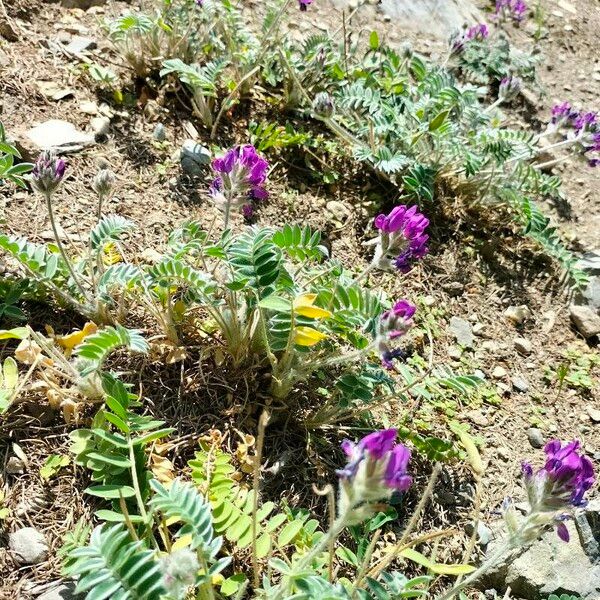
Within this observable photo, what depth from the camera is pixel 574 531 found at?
233 centimetres

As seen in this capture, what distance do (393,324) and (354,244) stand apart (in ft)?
4.35

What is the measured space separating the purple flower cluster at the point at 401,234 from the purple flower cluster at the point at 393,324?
0.94 ft

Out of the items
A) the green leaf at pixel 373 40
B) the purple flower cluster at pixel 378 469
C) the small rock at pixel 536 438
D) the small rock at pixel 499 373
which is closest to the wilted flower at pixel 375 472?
the purple flower cluster at pixel 378 469

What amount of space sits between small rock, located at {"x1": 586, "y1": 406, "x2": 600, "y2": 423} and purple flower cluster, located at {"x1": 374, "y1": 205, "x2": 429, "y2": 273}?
1.23 m

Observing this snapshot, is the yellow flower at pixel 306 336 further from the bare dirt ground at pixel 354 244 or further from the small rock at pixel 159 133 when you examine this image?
the small rock at pixel 159 133

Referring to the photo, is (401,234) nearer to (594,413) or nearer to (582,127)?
(594,413)

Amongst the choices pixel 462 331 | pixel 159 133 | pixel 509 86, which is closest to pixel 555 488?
pixel 462 331

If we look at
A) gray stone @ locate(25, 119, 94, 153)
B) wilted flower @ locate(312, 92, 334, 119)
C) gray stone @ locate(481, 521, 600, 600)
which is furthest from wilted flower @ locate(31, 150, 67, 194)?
gray stone @ locate(481, 521, 600, 600)

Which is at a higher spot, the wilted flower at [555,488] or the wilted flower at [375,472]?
the wilted flower at [375,472]

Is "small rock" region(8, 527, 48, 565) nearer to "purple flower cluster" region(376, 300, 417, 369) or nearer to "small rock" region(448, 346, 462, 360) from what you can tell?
"purple flower cluster" region(376, 300, 417, 369)

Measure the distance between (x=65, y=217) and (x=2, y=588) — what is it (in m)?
1.43

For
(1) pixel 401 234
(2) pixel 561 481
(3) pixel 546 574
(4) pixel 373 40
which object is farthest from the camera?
(4) pixel 373 40

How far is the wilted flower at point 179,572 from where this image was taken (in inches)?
56.7

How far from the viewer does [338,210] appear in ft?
10.8
